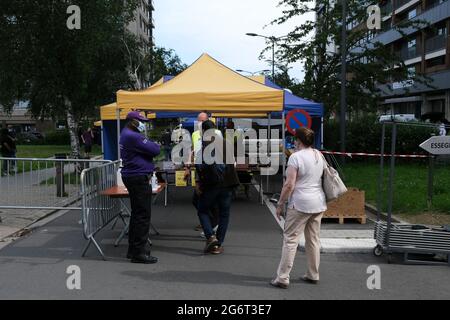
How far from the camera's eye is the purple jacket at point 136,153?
20.9 ft

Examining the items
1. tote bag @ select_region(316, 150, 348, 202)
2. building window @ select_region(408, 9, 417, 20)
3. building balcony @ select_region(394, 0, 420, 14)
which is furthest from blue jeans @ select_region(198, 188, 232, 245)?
building window @ select_region(408, 9, 417, 20)

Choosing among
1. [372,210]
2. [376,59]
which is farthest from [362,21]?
[372,210]

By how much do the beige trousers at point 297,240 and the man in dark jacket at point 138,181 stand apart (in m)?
1.85

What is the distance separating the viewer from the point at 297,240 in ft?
17.8

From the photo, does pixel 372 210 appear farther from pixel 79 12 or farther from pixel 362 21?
pixel 362 21

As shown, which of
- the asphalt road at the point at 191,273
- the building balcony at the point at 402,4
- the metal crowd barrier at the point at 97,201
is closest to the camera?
the asphalt road at the point at 191,273

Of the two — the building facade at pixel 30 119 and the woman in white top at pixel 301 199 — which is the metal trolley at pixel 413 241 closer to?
the woman in white top at pixel 301 199

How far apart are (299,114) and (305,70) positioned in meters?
11.4

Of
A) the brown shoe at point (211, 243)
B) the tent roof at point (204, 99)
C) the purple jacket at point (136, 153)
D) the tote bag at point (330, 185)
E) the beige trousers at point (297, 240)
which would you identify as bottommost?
the brown shoe at point (211, 243)

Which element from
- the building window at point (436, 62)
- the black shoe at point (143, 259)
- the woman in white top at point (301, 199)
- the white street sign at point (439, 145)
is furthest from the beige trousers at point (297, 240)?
the building window at point (436, 62)

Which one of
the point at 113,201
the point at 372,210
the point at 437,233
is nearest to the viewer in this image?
the point at 437,233

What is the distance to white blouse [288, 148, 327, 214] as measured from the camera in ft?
17.6

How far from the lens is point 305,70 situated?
22.5 meters

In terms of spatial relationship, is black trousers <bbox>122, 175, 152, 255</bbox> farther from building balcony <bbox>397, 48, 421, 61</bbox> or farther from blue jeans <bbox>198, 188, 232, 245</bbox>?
building balcony <bbox>397, 48, 421, 61</bbox>
